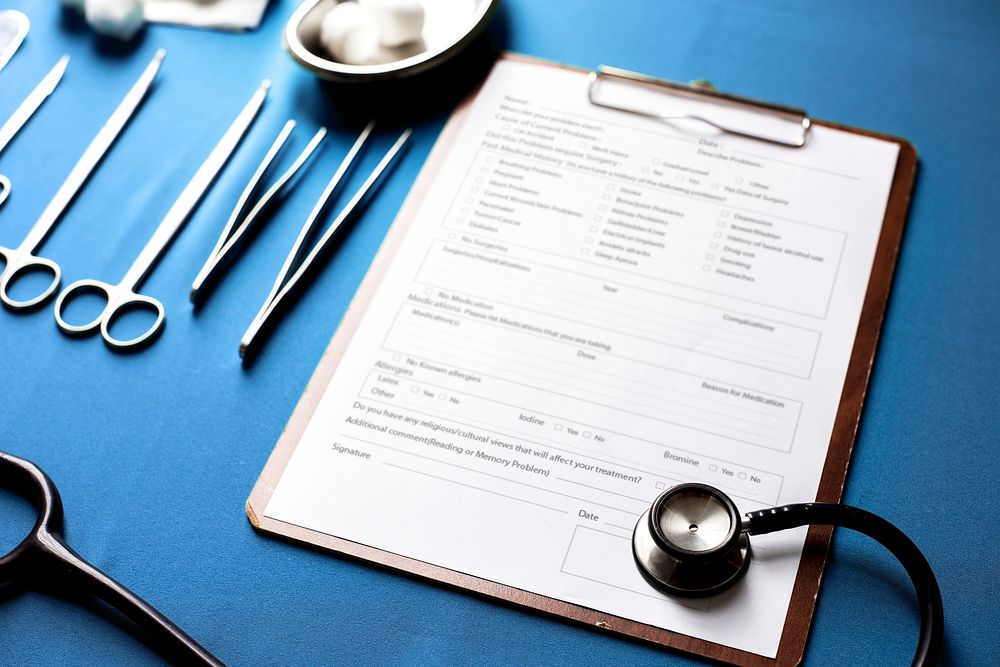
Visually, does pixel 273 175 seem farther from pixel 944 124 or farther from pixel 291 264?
pixel 944 124

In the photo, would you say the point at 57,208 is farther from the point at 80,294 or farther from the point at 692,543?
the point at 692,543

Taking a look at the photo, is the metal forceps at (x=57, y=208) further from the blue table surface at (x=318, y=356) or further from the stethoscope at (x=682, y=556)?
the stethoscope at (x=682, y=556)

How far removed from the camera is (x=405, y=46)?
2.62ft

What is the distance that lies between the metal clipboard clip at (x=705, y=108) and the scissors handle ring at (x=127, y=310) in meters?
0.40

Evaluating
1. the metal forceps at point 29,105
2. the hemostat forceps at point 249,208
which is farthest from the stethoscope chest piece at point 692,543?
the metal forceps at point 29,105

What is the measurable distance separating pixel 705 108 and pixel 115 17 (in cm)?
55

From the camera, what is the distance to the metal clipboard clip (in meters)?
0.74

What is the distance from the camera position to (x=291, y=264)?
67cm

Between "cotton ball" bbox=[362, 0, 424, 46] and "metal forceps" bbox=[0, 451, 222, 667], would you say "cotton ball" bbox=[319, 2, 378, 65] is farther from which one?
"metal forceps" bbox=[0, 451, 222, 667]

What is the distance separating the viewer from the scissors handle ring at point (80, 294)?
65 cm

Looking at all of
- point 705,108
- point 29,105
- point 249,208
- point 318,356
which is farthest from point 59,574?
point 705,108

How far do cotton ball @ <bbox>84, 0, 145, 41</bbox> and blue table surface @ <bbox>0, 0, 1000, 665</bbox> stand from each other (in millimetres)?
24

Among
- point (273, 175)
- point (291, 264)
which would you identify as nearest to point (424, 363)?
point (291, 264)

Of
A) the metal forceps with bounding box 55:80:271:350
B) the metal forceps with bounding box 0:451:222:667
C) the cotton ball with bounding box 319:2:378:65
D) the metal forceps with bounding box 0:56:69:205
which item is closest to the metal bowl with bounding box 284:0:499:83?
the cotton ball with bounding box 319:2:378:65
